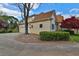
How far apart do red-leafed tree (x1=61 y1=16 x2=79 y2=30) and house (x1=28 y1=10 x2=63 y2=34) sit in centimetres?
8

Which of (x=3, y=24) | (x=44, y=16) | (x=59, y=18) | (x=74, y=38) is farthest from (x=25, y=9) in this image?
(x=74, y=38)

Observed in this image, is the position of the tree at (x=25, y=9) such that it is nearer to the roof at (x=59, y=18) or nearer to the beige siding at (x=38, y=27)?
the beige siding at (x=38, y=27)

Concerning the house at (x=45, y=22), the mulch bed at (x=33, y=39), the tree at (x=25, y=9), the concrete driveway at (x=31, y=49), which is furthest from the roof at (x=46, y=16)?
the concrete driveway at (x=31, y=49)

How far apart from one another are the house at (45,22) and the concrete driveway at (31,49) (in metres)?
0.26

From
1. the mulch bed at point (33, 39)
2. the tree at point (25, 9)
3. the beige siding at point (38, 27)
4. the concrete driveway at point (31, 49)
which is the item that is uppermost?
the tree at point (25, 9)

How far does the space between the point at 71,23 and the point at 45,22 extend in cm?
42

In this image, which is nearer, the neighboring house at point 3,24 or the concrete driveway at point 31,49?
the concrete driveway at point 31,49

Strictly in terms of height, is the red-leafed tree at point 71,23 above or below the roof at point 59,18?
below

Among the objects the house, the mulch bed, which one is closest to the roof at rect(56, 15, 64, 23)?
the house

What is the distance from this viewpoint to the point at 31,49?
13.5ft

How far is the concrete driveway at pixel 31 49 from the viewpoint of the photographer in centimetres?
408

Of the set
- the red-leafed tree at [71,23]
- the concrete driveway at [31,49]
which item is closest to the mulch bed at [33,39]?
the concrete driveway at [31,49]

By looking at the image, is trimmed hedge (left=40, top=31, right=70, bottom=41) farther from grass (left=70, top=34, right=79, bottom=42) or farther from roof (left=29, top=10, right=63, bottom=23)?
roof (left=29, top=10, right=63, bottom=23)

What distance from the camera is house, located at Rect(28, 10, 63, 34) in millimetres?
4156
